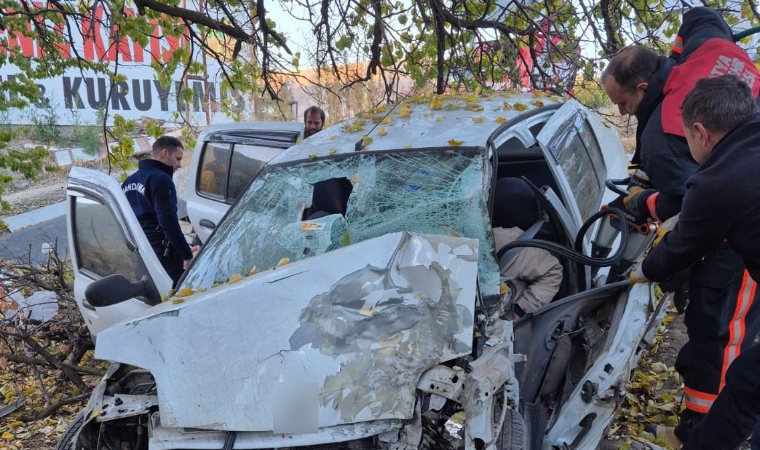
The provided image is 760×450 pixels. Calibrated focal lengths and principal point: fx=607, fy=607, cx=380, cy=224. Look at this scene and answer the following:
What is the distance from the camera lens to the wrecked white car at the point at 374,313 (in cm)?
213

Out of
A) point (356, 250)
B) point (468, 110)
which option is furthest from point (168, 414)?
point (468, 110)

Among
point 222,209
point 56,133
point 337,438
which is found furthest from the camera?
point 56,133

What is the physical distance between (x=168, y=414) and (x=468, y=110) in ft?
7.25

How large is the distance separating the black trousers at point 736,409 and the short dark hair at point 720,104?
0.94 m

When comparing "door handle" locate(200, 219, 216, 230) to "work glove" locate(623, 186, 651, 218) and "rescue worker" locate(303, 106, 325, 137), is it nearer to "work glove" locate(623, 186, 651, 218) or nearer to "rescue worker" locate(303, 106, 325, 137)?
"rescue worker" locate(303, 106, 325, 137)

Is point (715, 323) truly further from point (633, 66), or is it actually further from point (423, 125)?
point (423, 125)

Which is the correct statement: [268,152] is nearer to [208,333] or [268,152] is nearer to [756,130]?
[208,333]

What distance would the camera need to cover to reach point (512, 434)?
A: 7.33ft

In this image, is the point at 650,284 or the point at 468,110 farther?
the point at 468,110

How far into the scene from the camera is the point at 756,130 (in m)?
2.37

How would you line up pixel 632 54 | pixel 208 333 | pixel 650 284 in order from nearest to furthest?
pixel 208 333 < pixel 650 284 < pixel 632 54

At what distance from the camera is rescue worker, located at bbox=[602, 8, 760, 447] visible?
2760 mm

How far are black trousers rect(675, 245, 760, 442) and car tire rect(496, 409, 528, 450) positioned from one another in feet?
3.69

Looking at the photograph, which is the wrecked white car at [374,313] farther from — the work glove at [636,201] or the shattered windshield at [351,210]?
the work glove at [636,201]
